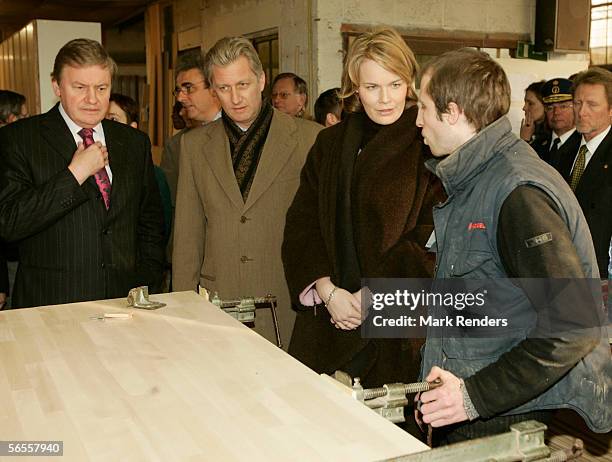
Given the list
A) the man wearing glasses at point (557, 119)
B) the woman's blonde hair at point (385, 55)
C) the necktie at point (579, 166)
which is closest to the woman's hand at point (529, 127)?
the man wearing glasses at point (557, 119)

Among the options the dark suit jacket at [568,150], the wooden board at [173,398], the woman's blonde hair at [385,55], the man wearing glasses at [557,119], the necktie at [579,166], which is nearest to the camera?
the wooden board at [173,398]

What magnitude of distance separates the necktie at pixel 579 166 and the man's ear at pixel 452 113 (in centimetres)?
265

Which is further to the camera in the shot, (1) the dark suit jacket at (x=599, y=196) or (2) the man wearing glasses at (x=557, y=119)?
(2) the man wearing glasses at (x=557, y=119)

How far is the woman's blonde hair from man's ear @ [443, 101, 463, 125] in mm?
602

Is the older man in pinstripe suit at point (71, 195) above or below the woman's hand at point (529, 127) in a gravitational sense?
below

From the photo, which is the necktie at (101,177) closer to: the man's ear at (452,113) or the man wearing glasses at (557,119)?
the man's ear at (452,113)

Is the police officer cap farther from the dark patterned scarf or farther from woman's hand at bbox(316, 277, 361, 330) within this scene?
woman's hand at bbox(316, 277, 361, 330)

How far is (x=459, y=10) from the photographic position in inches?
244

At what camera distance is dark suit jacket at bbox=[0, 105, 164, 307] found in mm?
2223

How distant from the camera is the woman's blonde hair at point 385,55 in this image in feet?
6.59

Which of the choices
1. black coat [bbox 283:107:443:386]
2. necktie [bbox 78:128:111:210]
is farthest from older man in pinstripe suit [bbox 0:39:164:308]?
black coat [bbox 283:107:443:386]

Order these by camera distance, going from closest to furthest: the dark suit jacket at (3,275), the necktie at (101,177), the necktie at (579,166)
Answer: the necktie at (101,177)
the dark suit jacket at (3,275)
the necktie at (579,166)

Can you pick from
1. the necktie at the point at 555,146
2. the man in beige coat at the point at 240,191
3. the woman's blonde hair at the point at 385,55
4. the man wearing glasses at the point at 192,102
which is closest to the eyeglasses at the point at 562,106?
the necktie at the point at 555,146


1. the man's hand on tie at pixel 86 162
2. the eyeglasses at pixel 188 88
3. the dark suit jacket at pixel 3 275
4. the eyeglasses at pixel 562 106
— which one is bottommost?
the dark suit jacket at pixel 3 275
